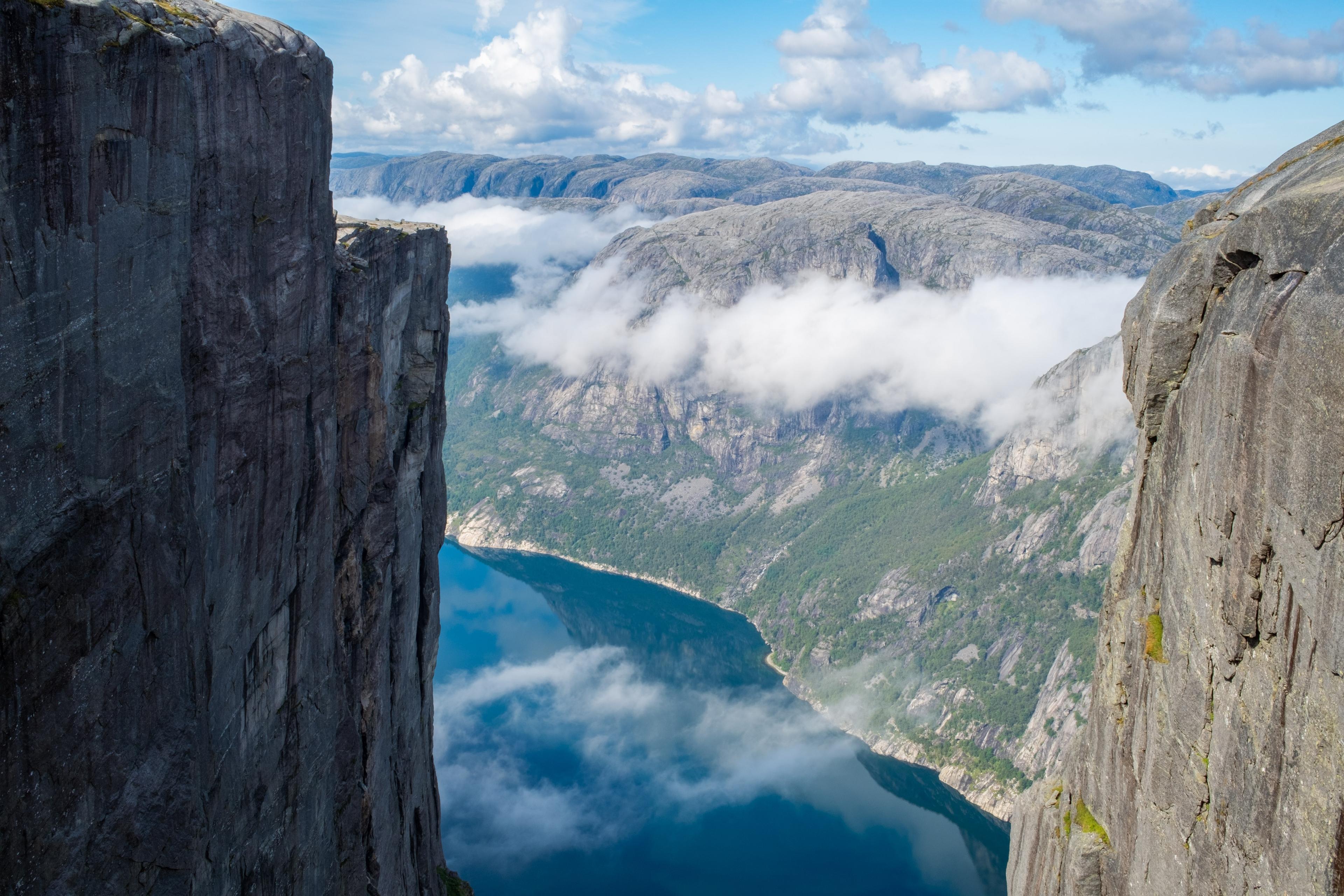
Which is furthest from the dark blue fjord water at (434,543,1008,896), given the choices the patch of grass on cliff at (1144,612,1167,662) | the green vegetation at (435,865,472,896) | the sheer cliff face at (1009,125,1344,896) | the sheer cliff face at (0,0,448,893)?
the patch of grass on cliff at (1144,612,1167,662)

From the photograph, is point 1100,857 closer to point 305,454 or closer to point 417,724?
point 305,454

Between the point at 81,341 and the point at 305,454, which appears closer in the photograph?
the point at 81,341

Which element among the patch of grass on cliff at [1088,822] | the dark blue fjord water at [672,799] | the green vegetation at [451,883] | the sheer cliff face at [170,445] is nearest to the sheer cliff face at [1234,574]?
the patch of grass on cliff at [1088,822]

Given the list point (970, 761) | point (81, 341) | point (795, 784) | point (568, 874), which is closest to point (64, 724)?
point (81, 341)

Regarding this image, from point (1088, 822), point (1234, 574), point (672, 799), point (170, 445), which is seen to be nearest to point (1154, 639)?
point (1234, 574)

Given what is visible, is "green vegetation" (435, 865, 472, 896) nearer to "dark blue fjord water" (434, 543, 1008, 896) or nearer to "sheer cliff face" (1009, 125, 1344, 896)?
"sheer cliff face" (1009, 125, 1344, 896)

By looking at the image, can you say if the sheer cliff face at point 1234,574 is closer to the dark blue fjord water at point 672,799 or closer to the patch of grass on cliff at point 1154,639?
the patch of grass on cliff at point 1154,639
